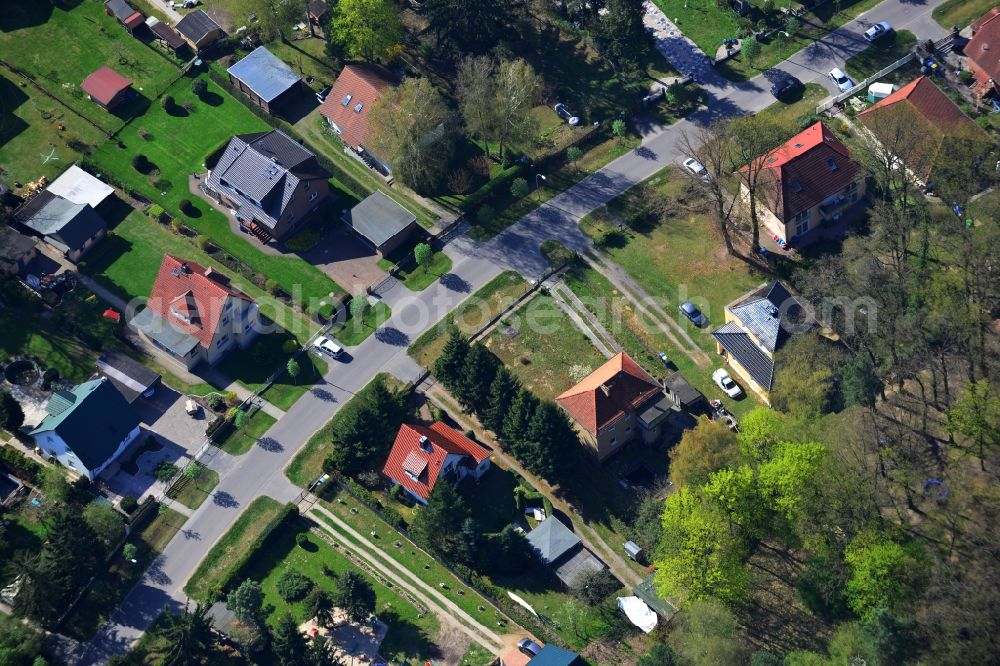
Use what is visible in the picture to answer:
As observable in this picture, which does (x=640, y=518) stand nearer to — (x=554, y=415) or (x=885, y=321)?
(x=554, y=415)

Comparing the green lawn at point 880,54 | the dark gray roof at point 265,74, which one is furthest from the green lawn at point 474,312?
the green lawn at point 880,54

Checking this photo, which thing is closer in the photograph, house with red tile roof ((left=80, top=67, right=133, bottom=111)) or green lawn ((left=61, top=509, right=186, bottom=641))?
green lawn ((left=61, top=509, right=186, bottom=641))

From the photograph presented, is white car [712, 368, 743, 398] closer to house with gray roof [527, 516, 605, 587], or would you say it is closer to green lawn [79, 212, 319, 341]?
house with gray roof [527, 516, 605, 587]

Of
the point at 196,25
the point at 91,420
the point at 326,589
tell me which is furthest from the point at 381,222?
the point at 326,589

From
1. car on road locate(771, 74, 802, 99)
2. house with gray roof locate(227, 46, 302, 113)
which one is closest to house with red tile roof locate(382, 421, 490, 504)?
house with gray roof locate(227, 46, 302, 113)

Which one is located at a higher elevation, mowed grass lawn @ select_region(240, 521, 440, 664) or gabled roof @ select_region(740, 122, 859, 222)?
gabled roof @ select_region(740, 122, 859, 222)

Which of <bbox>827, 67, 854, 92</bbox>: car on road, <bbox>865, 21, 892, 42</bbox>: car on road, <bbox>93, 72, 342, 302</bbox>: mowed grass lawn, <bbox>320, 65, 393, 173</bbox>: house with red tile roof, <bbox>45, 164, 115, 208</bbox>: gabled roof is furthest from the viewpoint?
<bbox>865, 21, 892, 42</bbox>: car on road
